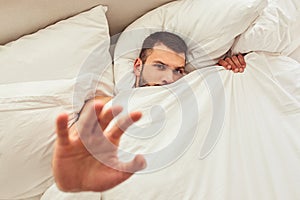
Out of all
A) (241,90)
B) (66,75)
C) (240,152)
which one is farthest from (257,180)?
(66,75)

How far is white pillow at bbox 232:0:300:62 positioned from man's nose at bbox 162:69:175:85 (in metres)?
0.25

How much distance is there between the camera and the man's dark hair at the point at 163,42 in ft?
4.37

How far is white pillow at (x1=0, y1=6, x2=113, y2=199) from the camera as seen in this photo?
3.61 ft

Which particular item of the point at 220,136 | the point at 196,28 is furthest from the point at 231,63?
the point at 220,136

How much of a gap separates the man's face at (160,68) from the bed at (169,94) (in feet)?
0.15

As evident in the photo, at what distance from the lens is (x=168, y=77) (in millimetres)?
1307

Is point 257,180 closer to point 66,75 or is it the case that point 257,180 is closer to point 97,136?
point 97,136

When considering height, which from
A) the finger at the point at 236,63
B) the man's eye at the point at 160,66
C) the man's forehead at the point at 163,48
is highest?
the man's forehead at the point at 163,48

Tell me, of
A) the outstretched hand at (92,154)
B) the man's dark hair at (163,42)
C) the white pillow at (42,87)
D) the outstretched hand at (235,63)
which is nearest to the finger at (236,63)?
the outstretched hand at (235,63)

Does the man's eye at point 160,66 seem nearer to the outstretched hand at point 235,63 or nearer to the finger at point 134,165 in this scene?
the outstretched hand at point 235,63

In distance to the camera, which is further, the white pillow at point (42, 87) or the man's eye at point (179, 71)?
the man's eye at point (179, 71)

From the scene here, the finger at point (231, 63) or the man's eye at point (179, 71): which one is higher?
the finger at point (231, 63)

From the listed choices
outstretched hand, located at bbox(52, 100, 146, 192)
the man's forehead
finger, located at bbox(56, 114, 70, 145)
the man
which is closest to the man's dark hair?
the man's forehead

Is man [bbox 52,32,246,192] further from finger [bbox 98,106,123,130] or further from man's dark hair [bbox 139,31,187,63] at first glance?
man's dark hair [bbox 139,31,187,63]
